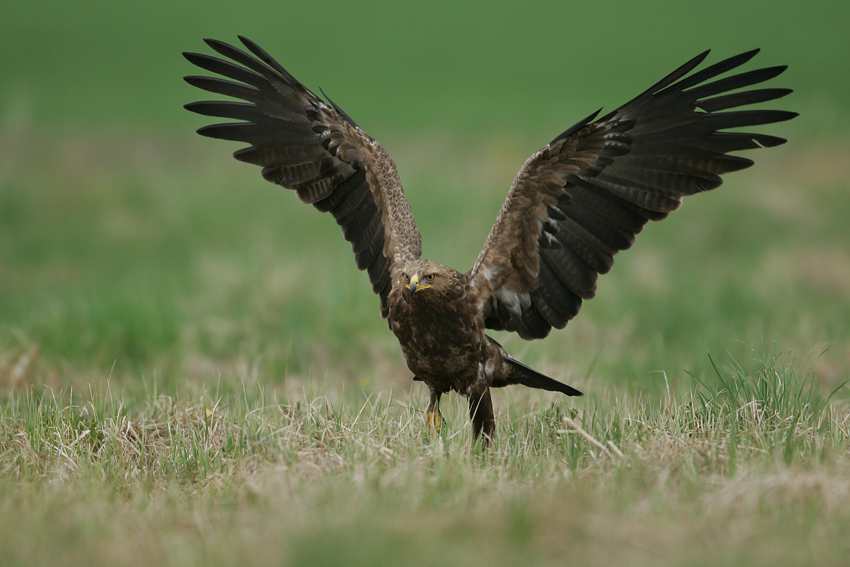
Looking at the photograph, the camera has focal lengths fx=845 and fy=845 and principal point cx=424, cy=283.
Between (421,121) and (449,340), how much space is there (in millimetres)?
15078

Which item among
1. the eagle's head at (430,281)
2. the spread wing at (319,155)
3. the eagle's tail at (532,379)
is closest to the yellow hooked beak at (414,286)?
the eagle's head at (430,281)

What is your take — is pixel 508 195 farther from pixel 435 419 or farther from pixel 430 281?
pixel 435 419

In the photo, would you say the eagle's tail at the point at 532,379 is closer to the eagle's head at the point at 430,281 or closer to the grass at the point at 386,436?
the grass at the point at 386,436

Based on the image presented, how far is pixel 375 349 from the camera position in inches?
335

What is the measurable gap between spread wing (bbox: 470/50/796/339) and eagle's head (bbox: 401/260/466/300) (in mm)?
317

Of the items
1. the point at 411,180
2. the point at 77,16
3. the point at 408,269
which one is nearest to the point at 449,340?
the point at 408,269

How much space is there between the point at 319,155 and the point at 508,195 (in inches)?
53.2

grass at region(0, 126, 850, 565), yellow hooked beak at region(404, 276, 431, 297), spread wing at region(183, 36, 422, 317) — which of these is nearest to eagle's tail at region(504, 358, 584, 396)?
grass at region(0, 126, 850, 565)

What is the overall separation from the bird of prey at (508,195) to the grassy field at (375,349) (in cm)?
46

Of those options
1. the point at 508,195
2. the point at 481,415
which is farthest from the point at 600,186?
the point at 481,415

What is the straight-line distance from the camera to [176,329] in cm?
880

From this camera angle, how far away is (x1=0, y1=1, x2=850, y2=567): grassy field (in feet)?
9.74

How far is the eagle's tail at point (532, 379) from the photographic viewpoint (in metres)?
4.95

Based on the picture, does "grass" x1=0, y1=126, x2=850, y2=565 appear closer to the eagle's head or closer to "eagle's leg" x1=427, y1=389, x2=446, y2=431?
"eagle's leg" x1=427, y1=389, x2=446, y2=431
